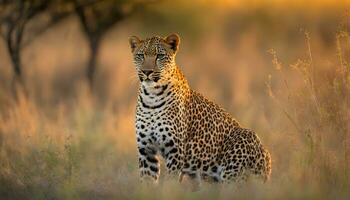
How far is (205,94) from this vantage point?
18.8 m

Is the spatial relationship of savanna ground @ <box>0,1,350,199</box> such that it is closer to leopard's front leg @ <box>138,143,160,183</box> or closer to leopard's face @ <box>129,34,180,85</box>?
leopard's front leg @ <box>138,143,160,183</box>

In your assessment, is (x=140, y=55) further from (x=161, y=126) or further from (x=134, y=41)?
(x=161, y=126)

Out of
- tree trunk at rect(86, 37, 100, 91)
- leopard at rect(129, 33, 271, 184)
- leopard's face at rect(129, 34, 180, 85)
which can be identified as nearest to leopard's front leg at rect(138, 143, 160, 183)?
leopard at rect(129, 33, 271, 184)

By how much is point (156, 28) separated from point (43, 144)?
1866 centimetres

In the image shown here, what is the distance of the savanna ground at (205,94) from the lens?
1062cm

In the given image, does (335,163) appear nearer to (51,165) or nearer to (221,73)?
(51,165)

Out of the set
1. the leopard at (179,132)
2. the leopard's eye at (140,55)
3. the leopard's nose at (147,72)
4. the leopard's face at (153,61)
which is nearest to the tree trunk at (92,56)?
the leopard at (179,132)

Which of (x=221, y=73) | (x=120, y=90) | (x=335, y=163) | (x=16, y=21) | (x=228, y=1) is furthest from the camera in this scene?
(x=228, y=1)

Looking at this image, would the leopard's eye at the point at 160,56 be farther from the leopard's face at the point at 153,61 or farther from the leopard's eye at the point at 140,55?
the leopard's eye at the point at 140,55

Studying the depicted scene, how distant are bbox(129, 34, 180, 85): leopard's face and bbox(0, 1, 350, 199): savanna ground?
1137mm

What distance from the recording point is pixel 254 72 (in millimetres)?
23969

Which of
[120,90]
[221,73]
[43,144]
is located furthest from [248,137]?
[221,73]

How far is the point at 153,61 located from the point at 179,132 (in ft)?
2.77

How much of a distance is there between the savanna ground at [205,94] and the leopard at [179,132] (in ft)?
1.11
